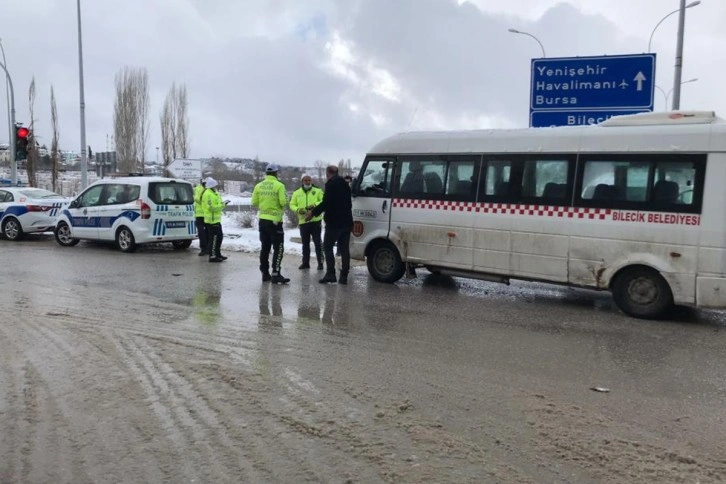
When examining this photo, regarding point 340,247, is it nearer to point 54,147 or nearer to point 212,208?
point 212,208

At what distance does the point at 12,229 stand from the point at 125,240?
4.83 m

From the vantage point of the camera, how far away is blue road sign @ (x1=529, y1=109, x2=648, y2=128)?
1345cm

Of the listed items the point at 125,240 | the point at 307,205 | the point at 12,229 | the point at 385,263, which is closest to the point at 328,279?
the point at 385,263

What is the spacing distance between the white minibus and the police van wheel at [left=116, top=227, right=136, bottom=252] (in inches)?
266

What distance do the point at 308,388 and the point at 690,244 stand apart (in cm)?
520

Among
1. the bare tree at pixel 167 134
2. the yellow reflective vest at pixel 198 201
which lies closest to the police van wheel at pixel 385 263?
the yellow reflective vest at pixel 198 201

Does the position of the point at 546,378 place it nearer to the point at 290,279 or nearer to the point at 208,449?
the point at 208,449


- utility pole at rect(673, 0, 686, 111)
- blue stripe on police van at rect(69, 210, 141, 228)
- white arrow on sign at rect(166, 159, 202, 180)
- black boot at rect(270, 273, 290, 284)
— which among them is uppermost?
utility pole at rect(673, 0, 686, 111)

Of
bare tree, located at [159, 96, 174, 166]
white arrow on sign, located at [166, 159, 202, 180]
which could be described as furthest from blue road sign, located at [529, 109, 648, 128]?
bare tree, located at [159, 96, 174, 166]

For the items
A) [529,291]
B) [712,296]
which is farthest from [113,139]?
[712,296]

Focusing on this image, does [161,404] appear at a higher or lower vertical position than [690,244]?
lower

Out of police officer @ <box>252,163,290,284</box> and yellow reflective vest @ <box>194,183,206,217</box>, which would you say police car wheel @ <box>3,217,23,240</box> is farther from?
police officer @ <box>252,163,290,284</box>

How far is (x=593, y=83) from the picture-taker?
1352 centimetres

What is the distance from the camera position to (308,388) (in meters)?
5.07
